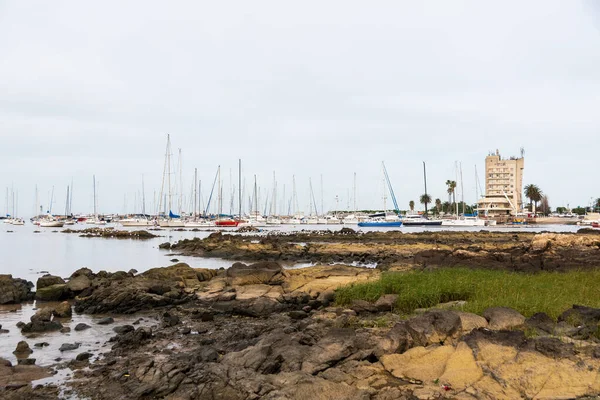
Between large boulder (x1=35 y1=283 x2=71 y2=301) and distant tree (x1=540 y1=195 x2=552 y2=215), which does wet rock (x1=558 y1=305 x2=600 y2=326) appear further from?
distant tree (x1=540 y1=195 x2=552 y2=215)

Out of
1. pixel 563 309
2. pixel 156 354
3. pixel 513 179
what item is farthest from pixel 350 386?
pixel 513 179

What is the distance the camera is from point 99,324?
56.5ft

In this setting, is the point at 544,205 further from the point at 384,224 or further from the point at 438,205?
the point at 384,224

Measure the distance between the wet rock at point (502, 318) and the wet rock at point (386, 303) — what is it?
4.08m

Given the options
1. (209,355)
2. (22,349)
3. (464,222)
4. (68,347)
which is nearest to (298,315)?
(209,355)

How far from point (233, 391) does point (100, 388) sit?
326 centimetres

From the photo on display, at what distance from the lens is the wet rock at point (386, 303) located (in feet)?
51.8

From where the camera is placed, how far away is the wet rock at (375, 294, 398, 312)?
51.8ft

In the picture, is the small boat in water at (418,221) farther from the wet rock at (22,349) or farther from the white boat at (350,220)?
the wet rock at (22,349)

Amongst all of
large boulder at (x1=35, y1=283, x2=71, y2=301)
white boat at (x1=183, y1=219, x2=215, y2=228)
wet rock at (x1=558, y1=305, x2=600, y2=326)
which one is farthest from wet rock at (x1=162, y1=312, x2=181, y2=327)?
white boat at (x1=183, y1=219, x2=215, y2=228)

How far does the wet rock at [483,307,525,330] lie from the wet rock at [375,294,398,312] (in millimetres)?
4078

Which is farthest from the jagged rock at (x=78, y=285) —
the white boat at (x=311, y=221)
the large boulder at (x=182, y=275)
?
the white boat at (x=311, y=221)

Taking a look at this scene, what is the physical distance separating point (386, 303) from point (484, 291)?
3142 millimetres

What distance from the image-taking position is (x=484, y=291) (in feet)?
52.2
